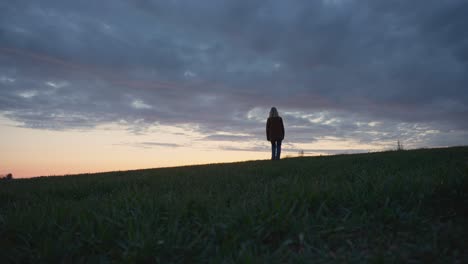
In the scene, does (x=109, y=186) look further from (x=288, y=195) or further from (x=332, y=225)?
(x=332, y=225)

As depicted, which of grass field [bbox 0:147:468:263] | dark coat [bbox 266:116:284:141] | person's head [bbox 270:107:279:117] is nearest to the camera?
grass field [bbox 0:147:468:263]

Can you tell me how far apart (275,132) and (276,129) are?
160 millimetres

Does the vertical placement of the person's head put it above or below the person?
above

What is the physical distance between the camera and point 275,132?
1425cm

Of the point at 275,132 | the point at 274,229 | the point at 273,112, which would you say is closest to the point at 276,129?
the point at 275,132

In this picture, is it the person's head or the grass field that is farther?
the person's head

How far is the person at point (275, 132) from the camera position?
1427 centimetres

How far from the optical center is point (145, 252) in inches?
103

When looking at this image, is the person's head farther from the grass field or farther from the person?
the grass field

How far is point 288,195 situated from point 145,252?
1788mm

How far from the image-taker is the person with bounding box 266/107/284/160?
14.3 m

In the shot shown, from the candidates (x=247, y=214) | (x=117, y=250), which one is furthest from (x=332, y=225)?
(x=117, y=250)

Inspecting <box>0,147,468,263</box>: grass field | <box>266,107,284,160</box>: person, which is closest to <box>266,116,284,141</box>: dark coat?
<box>266,107,284,160</box>: person

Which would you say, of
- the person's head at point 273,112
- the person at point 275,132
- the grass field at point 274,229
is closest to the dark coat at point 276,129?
the person at point 275,132
